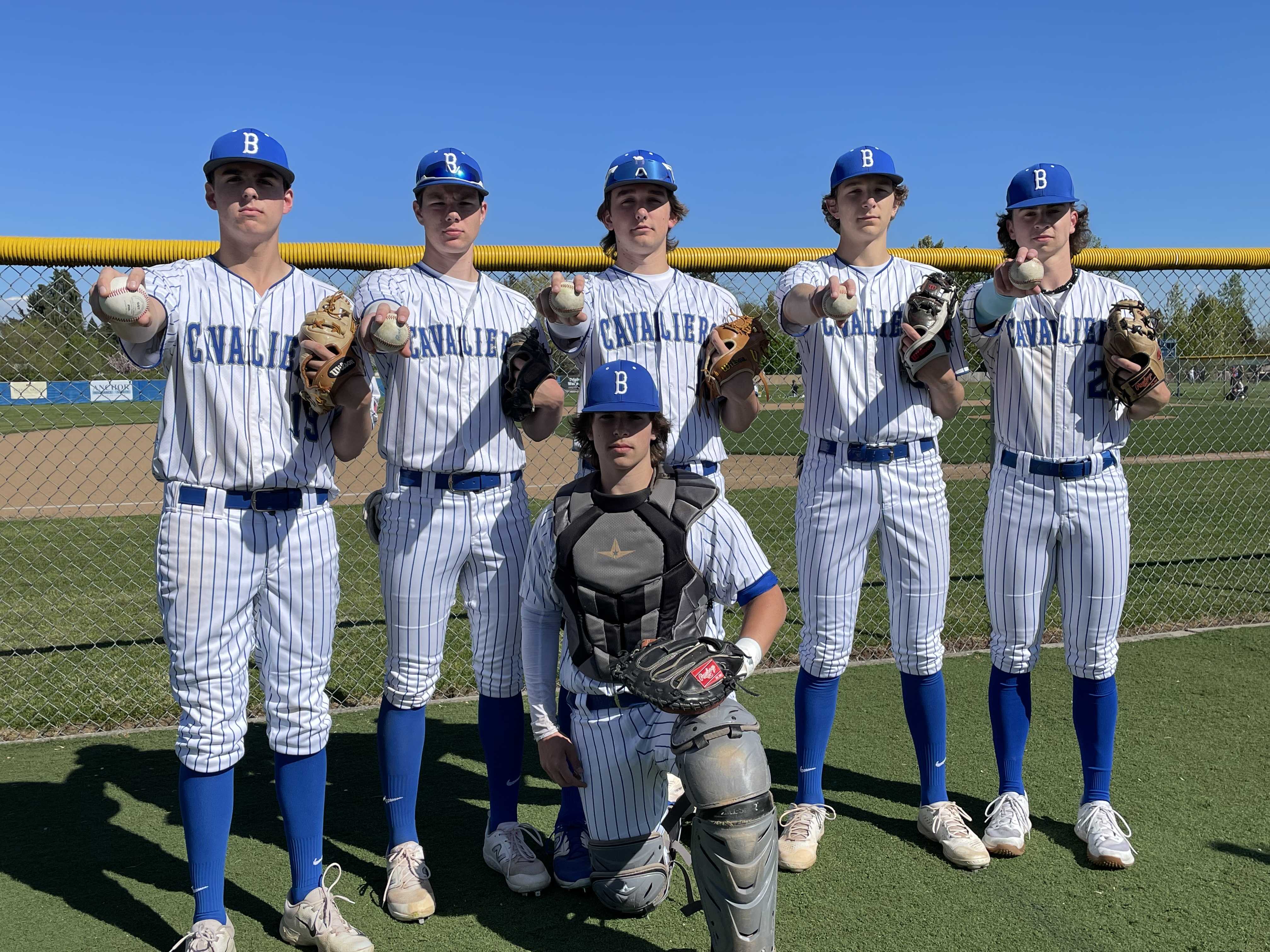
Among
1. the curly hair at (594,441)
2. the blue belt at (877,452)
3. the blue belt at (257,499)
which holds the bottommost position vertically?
the blue belt at (257,499)

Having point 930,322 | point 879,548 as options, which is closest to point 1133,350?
point 930,322

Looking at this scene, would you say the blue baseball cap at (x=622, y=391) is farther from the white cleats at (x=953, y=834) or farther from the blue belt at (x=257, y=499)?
the white cleats at (x=953, y=834)

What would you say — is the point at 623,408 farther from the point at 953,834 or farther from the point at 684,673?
the point at 953,834

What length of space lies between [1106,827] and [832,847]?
84cm

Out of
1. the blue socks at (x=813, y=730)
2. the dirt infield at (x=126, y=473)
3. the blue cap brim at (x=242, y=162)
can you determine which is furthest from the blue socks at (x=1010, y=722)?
the dirt infield at (x=126, y=473)

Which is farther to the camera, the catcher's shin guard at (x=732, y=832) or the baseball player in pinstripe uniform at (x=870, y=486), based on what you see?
the baseball player in pinstripe uniform at (x=870, y=486)

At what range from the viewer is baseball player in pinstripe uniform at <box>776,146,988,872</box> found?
3086 millimetres

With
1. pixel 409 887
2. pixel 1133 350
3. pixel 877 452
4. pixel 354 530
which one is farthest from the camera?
pixel 354 530

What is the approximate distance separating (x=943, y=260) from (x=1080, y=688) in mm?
2164

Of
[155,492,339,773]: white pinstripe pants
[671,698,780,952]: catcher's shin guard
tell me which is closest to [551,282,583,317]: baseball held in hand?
[155,492,339,773]: white pinstripe pants

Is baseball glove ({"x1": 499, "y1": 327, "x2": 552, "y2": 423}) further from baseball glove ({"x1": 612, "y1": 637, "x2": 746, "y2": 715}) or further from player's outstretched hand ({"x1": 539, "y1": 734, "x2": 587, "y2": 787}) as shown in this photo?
player's outstretched hand ({"x1": 539, "y1": 734, "x2": 587, "y2": 787})

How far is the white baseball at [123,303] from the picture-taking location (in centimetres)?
223

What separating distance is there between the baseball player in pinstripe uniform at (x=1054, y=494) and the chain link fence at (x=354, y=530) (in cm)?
78

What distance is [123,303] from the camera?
88.6 inches
